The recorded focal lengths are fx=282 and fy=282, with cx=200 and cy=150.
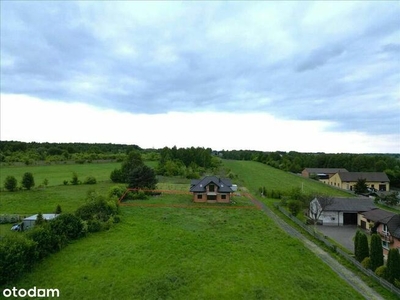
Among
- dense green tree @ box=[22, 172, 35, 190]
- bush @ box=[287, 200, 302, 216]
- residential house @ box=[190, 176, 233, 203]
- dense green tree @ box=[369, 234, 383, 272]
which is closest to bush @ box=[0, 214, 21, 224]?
dense green tree @ box=[22, 172, 35, 190]

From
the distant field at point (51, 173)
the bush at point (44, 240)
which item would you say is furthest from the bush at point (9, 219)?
the distant field at point (51, 173)

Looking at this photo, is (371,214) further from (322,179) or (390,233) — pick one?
(322,179)

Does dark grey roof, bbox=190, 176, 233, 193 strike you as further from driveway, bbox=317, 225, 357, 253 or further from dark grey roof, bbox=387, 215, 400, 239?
dark grey roof, bbox=387, 215, 400, 239

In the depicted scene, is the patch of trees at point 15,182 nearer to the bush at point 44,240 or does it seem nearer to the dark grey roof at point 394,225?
the bush at point 44,240

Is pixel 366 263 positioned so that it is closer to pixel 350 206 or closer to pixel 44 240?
pixel 350 206

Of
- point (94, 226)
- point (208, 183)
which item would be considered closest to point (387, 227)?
point (208, 183)
